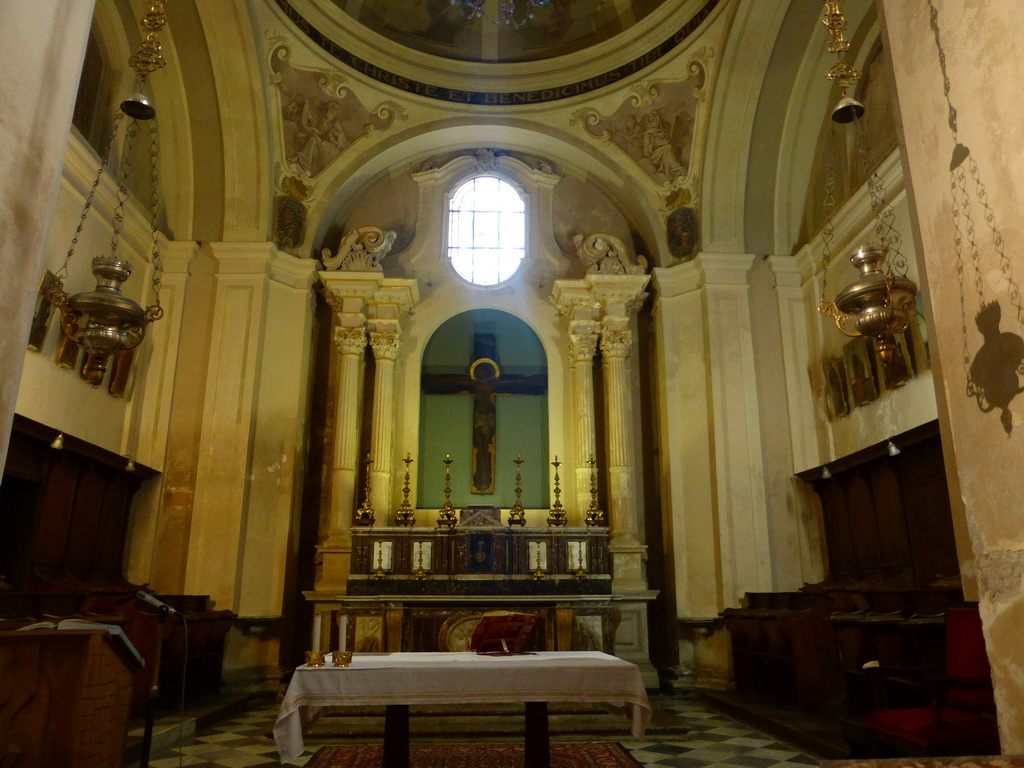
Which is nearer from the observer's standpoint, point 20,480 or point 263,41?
point 20,480

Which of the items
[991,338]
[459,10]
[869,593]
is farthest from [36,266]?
[459,10]

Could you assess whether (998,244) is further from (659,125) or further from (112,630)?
(659,125)

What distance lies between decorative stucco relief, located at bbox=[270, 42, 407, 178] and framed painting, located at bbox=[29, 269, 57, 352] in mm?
3920

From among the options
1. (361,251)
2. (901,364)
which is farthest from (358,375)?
(901,364)

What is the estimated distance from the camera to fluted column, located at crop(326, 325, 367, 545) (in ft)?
31.8

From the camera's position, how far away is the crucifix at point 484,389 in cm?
1046

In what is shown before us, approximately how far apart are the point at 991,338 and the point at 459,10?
10.1 meters

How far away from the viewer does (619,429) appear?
1022 cm

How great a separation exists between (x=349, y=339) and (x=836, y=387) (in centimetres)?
583

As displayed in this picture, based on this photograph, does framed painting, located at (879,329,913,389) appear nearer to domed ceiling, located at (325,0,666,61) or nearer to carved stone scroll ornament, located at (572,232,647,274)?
carved stone scroll ornament, located at (572,232,647,274)

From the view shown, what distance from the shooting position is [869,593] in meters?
6.86

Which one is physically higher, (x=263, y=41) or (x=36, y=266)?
(x=263, y=41)

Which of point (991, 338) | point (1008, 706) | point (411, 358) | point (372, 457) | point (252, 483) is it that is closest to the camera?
point (1008, 706)

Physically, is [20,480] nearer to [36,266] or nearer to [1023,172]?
[36,266]
